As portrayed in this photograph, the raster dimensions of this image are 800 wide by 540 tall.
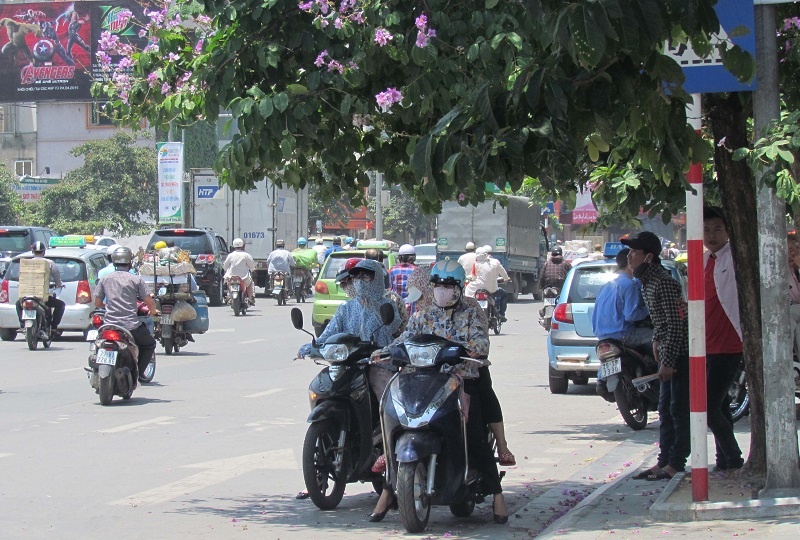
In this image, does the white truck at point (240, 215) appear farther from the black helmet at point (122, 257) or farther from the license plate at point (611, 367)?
the license plate at point (611, 367)

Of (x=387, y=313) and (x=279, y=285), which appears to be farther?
(x=279, y=285)

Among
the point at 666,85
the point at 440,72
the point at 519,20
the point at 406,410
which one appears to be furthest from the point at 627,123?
the point at 406,410

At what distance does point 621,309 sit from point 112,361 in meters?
5.64

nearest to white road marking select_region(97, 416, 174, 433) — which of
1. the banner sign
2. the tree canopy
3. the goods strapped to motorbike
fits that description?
the tree canopy

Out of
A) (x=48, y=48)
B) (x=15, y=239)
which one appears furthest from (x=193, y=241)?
(x=48, y=48)

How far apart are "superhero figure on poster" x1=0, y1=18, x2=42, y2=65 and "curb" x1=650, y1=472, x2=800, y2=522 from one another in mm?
57856

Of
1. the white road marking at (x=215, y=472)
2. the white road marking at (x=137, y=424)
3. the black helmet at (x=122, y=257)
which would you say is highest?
the black helmet at (x=122, y=257)

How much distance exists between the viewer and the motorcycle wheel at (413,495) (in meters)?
6.80

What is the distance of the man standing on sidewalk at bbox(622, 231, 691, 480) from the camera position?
8344mm

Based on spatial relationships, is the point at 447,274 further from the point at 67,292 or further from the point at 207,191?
the point at 207,191

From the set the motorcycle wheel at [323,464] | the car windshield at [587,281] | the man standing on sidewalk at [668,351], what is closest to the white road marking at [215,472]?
the motorcycle wheel at [323,464]

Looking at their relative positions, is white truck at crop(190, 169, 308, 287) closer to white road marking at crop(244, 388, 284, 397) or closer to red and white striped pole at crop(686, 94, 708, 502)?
white road marking at crop(244, 388, 284, 397)

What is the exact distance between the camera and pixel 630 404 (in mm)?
11414

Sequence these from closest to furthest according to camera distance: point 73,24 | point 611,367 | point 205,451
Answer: point 205,451 < point 611,367 < point 73,24
